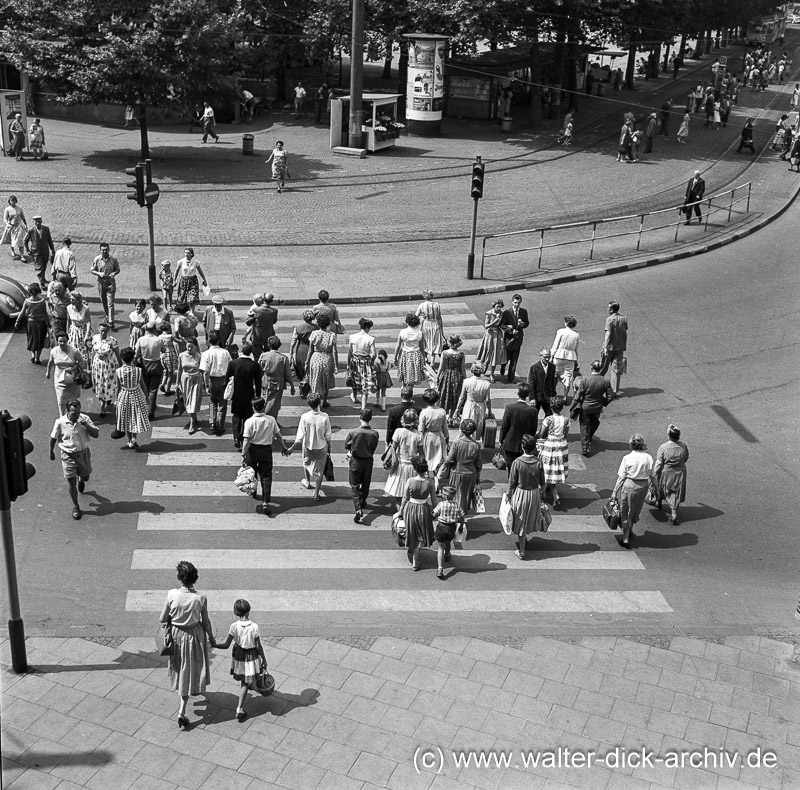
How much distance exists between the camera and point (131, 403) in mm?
14070

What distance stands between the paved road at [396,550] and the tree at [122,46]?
52.3ft

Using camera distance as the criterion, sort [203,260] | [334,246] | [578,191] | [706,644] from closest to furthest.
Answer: [706,644]
[203,260]
[334,246]
[578,191]

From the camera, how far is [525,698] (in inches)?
378

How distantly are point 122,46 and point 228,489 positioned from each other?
21149mm

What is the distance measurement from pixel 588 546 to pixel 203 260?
14178 millimetres

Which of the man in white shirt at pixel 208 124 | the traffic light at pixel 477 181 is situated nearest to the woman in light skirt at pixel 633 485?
the traffic light at pixel 477 181

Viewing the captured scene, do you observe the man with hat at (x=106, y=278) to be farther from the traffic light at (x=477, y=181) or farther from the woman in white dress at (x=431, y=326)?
the traffic light at (x=477, y=181)

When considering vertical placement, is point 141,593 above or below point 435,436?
below

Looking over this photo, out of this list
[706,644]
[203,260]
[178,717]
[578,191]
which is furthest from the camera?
[578,191]

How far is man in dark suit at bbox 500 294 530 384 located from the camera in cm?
1688

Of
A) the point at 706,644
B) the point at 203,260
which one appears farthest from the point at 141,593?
the point at 203,260

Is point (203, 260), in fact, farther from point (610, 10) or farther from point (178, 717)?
point (610, 10)

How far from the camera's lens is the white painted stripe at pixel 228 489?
43.8 ft

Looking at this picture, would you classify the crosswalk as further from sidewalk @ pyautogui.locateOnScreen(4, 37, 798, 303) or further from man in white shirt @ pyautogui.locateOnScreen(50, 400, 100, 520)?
sidewalk @ pyautogui.locateOnScreen(4, 37, 798, 303)
